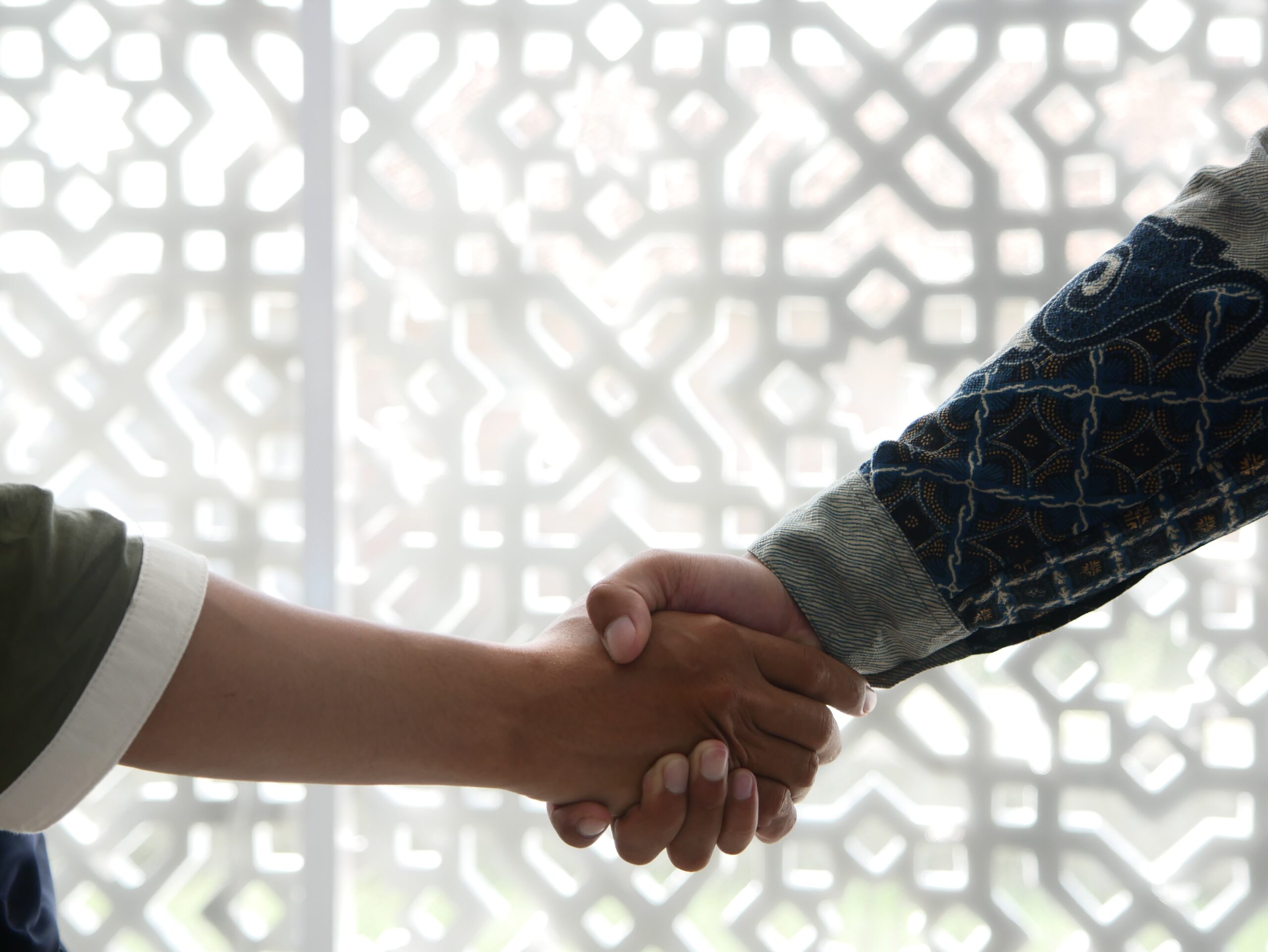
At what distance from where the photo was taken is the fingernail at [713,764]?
3.54 feet

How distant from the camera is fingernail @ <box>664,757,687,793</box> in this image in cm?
109

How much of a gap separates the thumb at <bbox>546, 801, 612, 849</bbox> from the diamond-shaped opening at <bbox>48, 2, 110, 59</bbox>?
142 cm

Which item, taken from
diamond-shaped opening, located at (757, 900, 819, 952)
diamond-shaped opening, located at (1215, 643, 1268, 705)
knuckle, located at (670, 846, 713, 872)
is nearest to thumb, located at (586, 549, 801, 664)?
knuckle, located at (670, 846, 713, 872)

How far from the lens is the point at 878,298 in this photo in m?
1.39

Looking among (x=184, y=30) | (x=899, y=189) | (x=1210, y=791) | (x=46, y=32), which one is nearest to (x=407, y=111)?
(x=184, y=30)

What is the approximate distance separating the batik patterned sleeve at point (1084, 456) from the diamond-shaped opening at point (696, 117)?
618 millimetres

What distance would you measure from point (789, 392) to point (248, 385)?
901mm

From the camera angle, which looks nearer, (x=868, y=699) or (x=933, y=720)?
(x=868, y=699)

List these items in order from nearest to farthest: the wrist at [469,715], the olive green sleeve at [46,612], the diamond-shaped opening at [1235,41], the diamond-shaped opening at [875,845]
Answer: the olive green sleeve at [46,612] < the wrist at [469,715] < the diamond-shaped opening at [1235,41] < the diamond-shaped opening at [875,845]

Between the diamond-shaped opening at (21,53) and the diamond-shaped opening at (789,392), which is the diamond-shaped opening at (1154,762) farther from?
the diamond-shaped opening at (21,53)

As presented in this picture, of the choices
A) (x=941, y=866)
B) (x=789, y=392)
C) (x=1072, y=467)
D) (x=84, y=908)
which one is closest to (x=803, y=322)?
(x=789, y=392)

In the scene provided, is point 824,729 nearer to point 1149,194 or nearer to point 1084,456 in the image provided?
point 1084,456

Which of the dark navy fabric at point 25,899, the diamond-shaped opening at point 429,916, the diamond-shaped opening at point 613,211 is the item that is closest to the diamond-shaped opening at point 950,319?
the diamond-shaped opening at point 613,211

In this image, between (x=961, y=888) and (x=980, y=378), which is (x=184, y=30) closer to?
(x=980, y=378)
